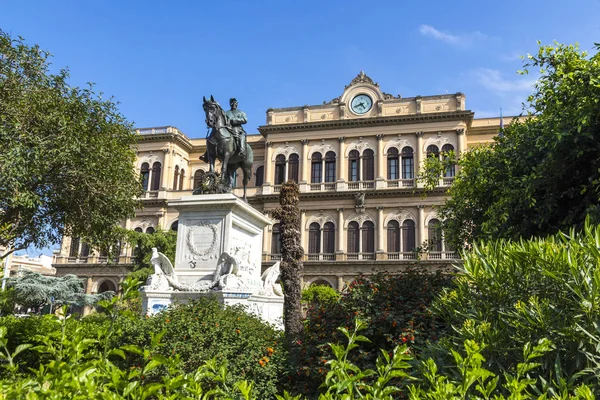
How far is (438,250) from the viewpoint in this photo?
31.4 meters

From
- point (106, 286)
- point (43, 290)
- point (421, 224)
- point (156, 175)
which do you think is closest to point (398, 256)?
point (421, 224)

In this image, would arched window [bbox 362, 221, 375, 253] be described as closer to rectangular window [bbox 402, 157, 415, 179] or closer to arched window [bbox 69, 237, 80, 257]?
rectangular window [bbox 402, 157, 415, 179]

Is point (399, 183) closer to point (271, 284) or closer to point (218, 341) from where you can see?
point (271, 284)

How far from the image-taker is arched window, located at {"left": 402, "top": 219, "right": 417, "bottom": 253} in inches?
1255

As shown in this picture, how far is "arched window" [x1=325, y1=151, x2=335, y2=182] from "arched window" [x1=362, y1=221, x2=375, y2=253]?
416cm

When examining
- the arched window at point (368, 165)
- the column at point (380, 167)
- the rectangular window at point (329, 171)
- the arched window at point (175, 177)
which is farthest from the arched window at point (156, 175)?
the column at point (380, 167)

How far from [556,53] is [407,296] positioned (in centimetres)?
552

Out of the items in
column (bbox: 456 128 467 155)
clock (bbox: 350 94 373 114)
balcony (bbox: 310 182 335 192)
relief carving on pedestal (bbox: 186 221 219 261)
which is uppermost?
clock (bbox: 350 94 373 114)

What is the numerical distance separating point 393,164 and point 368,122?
3.40 meters

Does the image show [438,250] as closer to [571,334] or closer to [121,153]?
[121,153]

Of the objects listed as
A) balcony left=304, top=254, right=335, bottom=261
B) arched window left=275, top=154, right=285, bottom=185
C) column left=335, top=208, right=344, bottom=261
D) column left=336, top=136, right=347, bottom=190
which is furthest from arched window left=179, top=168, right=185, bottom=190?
column left=335, top=208, right=344, bottom=261

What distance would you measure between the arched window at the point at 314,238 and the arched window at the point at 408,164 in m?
6.92

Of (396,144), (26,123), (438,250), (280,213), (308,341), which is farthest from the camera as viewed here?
(396,144)

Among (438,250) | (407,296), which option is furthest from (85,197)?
(438,250)
